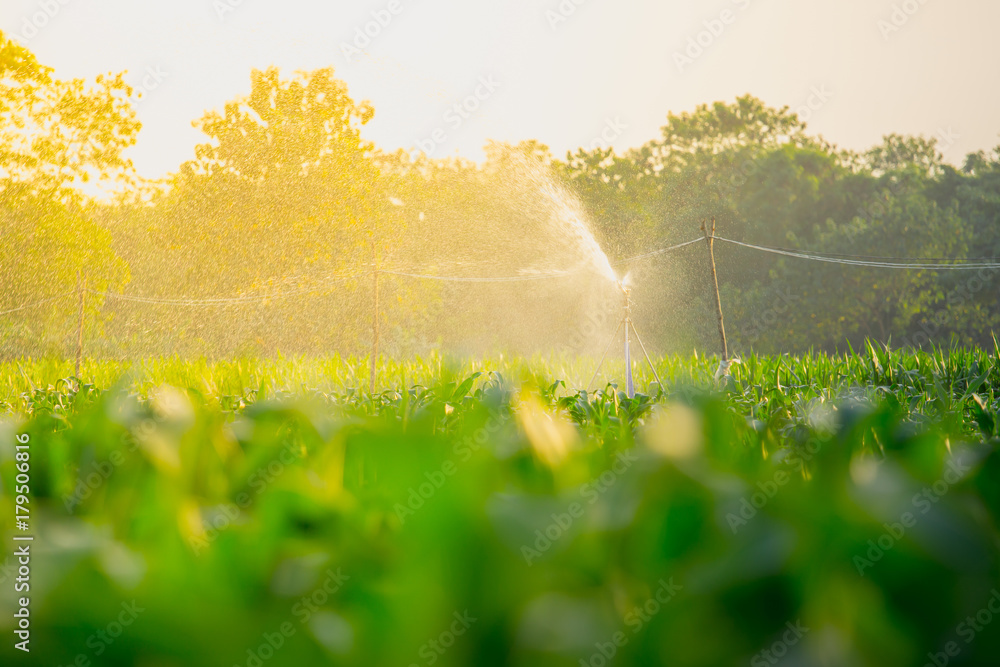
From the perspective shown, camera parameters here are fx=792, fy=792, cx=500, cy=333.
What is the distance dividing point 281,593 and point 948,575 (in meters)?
0.35

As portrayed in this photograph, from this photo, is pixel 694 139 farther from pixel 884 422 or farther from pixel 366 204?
pixel 884 422

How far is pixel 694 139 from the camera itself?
32562mm

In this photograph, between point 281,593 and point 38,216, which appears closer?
point 281,593

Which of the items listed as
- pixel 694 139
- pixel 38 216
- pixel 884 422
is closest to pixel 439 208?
pixel 38 216
